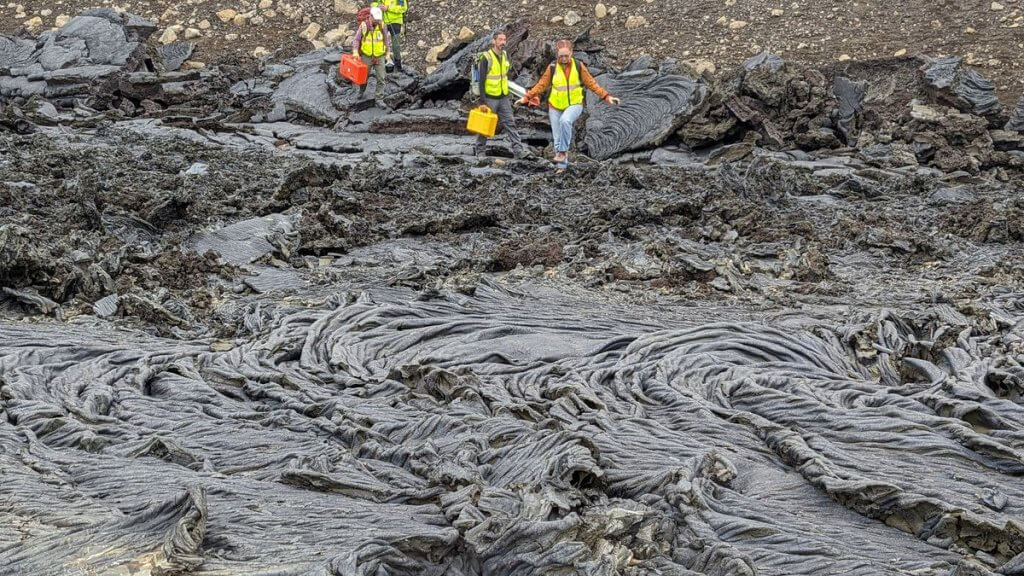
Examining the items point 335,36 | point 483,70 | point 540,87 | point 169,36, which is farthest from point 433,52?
point 540,87

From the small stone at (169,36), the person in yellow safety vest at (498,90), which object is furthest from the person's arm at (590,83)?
the small stone at (169,36)

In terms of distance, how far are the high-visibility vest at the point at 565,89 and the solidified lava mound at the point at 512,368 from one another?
1256mm

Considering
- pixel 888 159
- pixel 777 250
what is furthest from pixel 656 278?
pixel 888 159

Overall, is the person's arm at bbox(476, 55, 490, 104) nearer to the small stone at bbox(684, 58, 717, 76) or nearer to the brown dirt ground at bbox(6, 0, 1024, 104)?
the brown dirt ground at bbox(6, 0, 1024, 104)

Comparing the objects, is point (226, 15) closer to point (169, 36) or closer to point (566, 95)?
point (169, 36)

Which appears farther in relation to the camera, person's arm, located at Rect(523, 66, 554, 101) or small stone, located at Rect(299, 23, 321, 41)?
small stone, located at Rect(299, 23, 321, 41)

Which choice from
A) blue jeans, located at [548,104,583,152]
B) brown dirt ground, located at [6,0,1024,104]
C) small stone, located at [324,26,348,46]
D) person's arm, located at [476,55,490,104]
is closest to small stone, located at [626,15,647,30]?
brown dirt ground, located at [6,0,1024,104]

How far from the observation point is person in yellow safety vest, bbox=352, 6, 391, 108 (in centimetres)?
1558

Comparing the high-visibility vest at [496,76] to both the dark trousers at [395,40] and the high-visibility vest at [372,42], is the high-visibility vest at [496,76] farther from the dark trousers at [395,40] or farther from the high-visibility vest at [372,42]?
the dark trousers at [395,40]

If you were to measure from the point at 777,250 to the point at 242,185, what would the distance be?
5658 millimetres

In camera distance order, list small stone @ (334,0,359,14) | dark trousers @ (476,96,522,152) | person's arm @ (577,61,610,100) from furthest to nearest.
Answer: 1. small stone @ (334,0,359,14)
2. dark trousers @ (476,96,522,152)
3. person's arm @ (577,61,610,100)

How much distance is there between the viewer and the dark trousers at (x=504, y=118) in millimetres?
13188

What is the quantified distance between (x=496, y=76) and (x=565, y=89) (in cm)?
120

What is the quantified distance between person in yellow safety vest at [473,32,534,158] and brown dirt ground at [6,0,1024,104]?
6.76 m
